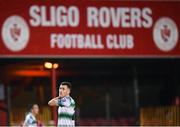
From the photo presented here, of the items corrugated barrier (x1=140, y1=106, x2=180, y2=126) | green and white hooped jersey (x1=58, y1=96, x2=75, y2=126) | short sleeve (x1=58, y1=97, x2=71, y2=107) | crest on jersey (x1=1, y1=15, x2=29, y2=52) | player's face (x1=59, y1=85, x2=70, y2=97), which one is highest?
crest on jersey (x1=1, y1=15, x2=29, y2=52)

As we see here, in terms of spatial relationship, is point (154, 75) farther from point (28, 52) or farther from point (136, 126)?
point (28, 52)

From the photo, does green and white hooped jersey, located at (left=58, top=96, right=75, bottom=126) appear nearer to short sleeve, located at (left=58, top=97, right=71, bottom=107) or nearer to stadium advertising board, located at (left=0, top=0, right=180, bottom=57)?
short sleeve, located at (left=58, top=97, right=71, bottom=107)

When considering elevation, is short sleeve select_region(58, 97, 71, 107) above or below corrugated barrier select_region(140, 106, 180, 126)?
above

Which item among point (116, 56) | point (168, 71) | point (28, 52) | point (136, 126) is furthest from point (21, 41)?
point (168, 71)

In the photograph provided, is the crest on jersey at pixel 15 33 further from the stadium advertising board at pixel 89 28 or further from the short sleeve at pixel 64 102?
the short sleeve at pixel 64 102

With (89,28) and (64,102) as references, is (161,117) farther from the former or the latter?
(64,102)

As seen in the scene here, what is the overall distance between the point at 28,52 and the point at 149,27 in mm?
4431

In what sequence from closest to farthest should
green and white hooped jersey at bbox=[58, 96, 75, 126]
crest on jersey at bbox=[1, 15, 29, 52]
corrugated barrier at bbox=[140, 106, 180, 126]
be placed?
green and white hooped jersey at bbox=[58, 96, 75, 126]
crest on jersey at bbox=[1, 15, 29, 52]
corrugated barrier at bbox=[140, 106, 180, 126]

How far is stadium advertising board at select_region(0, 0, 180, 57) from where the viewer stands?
22.4 meters

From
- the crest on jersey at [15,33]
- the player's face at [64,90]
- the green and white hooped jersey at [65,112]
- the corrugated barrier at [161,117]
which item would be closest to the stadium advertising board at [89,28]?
the crest on jersey at [15,33]

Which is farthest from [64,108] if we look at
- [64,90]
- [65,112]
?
[64,90]

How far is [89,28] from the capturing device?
75.6ft

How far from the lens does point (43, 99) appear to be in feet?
96.9

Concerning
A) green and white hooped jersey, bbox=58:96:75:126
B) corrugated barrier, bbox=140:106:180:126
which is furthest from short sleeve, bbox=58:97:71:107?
corrugated barrier, bbox=140:106:180:126
